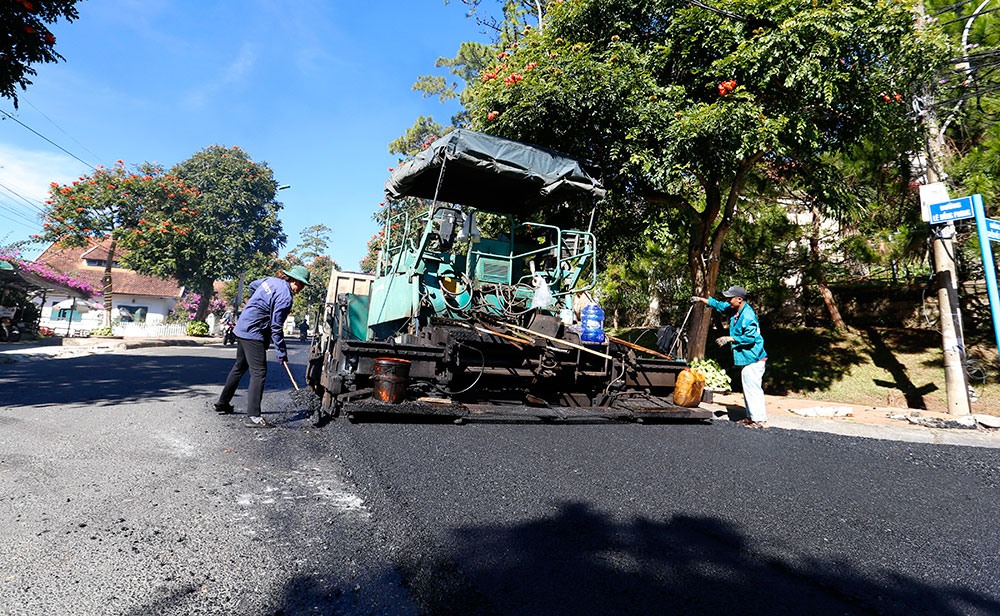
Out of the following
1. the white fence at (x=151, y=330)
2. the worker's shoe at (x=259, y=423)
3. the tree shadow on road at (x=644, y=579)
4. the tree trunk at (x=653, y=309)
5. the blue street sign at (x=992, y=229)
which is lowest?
the tree shadow on road at (x=644, y=579)

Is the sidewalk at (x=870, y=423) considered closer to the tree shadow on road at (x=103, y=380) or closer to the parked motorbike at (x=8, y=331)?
the tree shadow on road at (x=103, y=380)

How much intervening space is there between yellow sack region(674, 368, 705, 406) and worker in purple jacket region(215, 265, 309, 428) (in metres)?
4.32

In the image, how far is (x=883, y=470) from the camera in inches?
154

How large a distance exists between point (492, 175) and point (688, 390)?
3.54 metres

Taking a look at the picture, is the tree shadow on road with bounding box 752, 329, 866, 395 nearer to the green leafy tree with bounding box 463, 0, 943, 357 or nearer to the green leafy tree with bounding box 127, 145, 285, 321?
the green leafy tree with bounding box 463, 0, 943, 357

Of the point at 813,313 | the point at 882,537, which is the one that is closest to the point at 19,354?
the point at 882,537

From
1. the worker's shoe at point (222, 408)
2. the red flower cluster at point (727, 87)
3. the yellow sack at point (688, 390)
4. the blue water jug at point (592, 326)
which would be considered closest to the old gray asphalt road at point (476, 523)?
the worker's shoe at point (222, 408)

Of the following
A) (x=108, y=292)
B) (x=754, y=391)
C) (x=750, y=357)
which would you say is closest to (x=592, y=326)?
(x=750, y=357)

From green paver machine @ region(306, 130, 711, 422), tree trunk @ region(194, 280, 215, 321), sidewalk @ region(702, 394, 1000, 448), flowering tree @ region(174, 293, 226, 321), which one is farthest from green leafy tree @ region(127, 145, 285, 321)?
sidewalk @ region(702, 394, 1000, 448)

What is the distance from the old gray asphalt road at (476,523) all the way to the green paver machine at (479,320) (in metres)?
0.60

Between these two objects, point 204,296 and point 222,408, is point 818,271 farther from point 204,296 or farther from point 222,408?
point 204,296

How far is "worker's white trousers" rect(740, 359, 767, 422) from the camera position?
5.66 m

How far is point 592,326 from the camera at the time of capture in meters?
5.84

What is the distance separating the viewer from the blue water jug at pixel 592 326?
19.0ft
